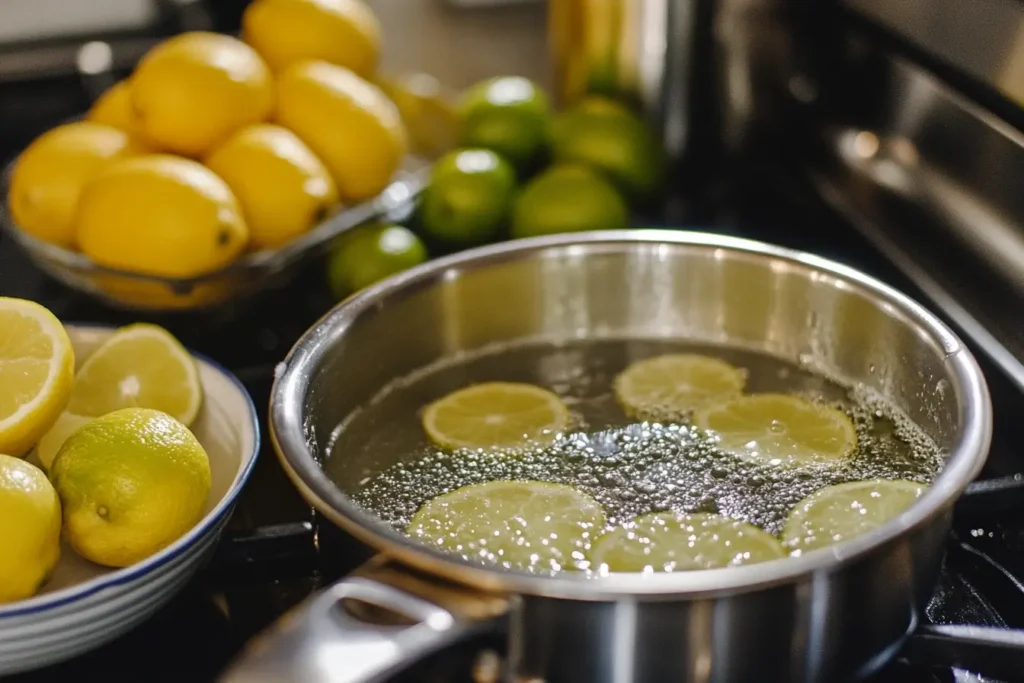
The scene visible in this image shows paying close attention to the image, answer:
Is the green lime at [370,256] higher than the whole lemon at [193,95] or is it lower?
lower

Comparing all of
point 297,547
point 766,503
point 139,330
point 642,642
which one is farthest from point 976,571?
point 139,330

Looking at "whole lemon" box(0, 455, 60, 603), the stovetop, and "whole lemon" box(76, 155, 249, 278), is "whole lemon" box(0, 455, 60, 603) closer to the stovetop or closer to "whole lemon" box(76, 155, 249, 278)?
the stovetop

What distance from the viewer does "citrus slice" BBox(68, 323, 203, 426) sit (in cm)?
70

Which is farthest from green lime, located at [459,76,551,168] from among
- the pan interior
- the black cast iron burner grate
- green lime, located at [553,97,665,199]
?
the black cast iron burner grate

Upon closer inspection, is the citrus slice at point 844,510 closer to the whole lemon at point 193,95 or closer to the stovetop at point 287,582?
the stovetop at point 287,582

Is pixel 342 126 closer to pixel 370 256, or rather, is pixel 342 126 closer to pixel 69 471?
pixel 370 256

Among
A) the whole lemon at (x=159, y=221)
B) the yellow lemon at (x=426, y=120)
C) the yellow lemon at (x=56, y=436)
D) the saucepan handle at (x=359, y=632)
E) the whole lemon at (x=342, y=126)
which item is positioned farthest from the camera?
the yellow lemon at (x=426, y=120)

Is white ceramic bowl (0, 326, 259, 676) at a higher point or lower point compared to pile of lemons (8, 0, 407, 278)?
lower

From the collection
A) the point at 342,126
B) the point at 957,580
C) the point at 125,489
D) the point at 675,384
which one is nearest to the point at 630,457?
the point at 675,384

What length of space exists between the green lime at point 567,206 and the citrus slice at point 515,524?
34 cm

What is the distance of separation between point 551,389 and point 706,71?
434 mm

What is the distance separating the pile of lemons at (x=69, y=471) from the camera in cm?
55

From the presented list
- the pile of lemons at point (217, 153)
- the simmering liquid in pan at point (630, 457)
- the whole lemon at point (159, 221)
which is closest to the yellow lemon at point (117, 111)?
the pile of lemons at point (217, 153)

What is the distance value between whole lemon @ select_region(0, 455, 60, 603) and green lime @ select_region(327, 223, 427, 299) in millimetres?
357
